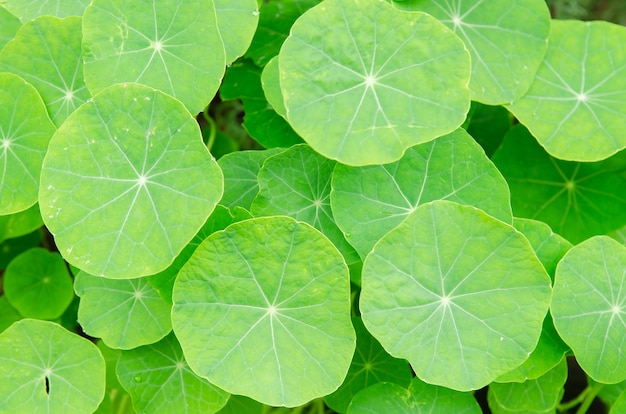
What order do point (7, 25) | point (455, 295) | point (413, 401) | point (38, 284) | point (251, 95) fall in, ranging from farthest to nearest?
point (38, 284) < point (251, 95) < point (7, 25) < point (413, 401) < point (455, 295)

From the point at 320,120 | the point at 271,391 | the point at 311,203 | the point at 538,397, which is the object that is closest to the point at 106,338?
the point at 271,391

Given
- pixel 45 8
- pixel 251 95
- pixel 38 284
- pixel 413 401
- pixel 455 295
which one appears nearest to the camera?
pixel 455 295

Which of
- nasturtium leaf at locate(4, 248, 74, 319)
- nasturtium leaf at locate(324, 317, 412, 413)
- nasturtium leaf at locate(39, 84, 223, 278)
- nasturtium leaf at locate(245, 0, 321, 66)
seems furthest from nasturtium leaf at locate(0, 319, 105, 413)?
nasturtium leaf at locate(245, 0, 321, 66)

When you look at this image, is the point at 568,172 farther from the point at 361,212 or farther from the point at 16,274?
the point at 16,274

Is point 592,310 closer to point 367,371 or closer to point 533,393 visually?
point 533,393

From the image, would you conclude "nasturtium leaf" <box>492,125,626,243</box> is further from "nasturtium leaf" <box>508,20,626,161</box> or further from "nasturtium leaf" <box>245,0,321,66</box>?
"nasturtium leaf" <box>245,0,321,66</box>

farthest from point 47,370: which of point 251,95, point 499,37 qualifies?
point 499,37

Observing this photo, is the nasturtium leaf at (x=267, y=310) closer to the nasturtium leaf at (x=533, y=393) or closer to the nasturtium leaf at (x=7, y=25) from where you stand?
the nasturtium leaf at (x=533, y=393)
